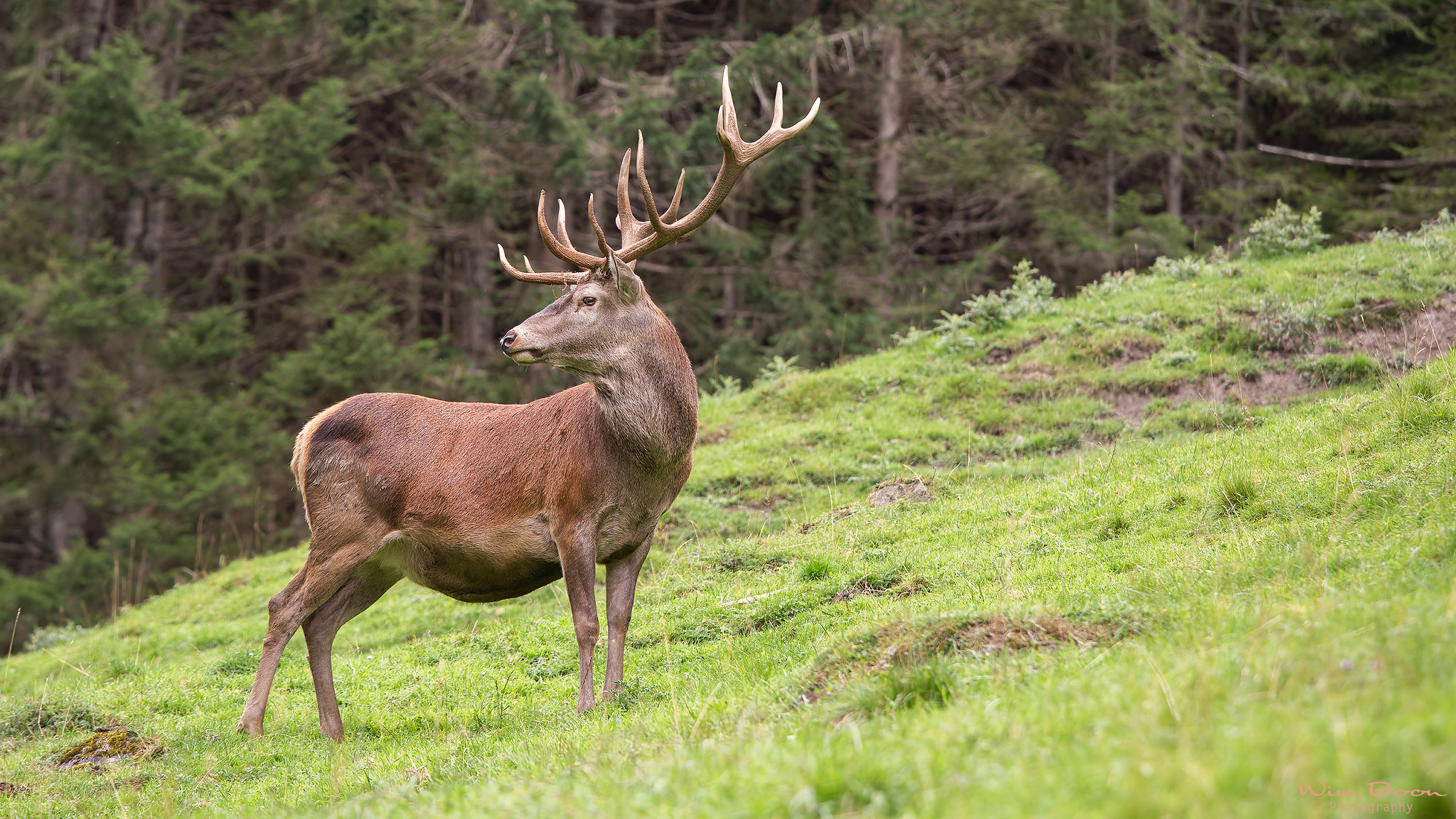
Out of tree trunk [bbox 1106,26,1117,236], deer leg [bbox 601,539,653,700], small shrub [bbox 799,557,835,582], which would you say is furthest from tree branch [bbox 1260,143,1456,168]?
deer leg [bbox 601,539,653,700]

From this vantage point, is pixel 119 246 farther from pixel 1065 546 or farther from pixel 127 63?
pixel 1065 546

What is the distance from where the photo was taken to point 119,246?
2275 cm

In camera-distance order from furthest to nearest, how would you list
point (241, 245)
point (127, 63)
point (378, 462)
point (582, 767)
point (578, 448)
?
point (241, 245)
point (127, 63)
point (378, 462)
point (578, 448)
point (582, 767)

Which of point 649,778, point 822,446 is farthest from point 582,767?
point 822,446

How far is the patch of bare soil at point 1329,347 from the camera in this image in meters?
10.2

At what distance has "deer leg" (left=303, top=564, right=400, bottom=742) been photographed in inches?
287

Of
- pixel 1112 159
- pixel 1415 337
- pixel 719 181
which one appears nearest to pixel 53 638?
pixel 719 181

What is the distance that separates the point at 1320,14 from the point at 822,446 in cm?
1736

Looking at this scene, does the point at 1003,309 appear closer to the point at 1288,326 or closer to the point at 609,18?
the point at 1288,326

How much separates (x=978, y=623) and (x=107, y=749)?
5539 millimetres

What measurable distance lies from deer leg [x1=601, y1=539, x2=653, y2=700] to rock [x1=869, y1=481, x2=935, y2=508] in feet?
10.2

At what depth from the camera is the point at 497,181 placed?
21.9 m

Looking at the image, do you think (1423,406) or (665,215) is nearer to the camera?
(1423,406)

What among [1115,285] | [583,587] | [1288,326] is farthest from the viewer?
[1115,285]
